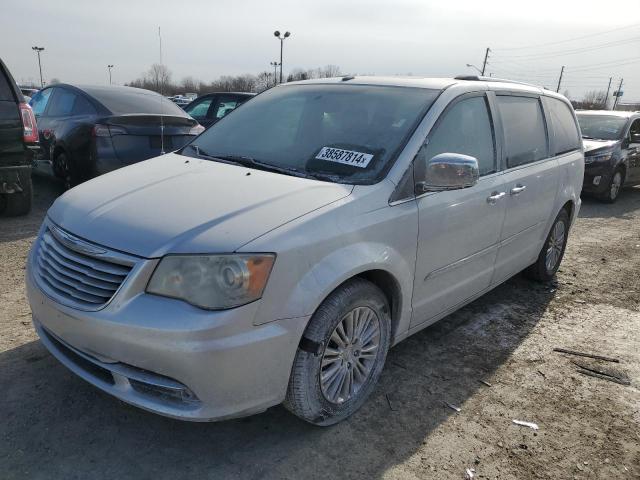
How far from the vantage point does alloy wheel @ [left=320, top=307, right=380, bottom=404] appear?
259cm

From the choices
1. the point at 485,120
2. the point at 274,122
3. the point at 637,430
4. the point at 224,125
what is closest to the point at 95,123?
the point at 224,125

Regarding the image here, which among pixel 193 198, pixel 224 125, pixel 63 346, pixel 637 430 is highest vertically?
pixel 224 125

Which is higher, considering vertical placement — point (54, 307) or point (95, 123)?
point (95, 123)

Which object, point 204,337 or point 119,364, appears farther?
point 119,364

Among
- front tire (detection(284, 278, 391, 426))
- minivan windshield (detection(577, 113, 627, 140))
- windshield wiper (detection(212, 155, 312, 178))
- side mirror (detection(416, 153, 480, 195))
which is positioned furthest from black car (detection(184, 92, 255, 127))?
front tire (detection(284, 278, 391, 426))

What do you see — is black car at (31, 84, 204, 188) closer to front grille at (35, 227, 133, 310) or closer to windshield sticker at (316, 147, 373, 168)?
windshield sticker at (316, 147, 373, 168)

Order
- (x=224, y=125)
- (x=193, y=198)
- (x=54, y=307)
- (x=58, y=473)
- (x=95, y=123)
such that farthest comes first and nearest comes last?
(x=95, y=123) → (x=224, y=125) → (x=193, y=198) → (x=54, y=307) → (x=58, y=473)

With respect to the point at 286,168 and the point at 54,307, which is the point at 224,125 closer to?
the point at 286,168

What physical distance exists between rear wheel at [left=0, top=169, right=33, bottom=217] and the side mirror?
4860 mm

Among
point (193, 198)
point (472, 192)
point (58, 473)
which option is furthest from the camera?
point (472, 192)

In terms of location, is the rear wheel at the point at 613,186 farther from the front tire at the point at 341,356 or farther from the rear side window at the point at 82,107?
the rear side window at the point at 82,107

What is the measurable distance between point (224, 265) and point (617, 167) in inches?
383

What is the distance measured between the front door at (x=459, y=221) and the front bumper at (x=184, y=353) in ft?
3.49

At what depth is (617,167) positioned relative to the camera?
9.70m
